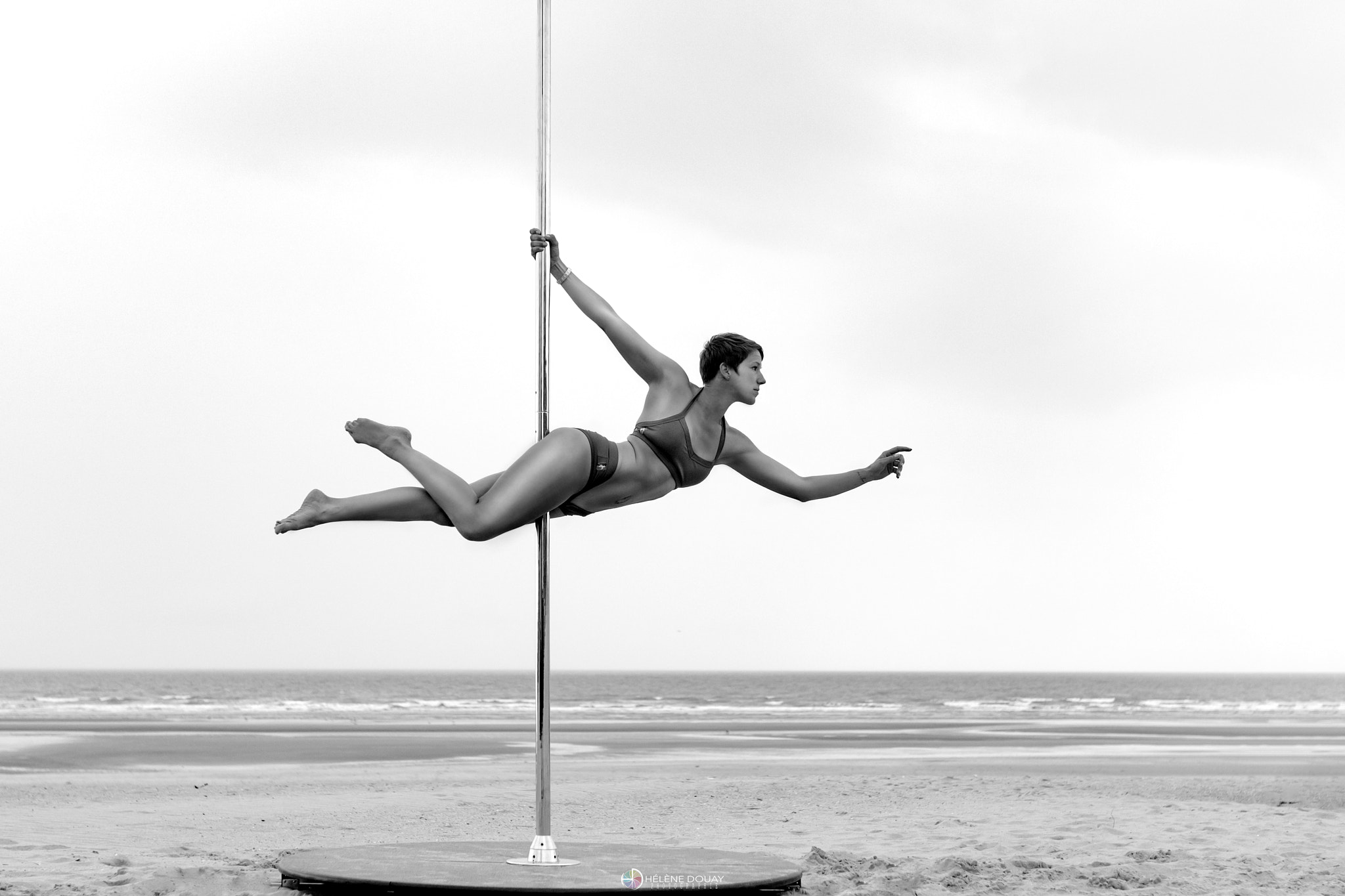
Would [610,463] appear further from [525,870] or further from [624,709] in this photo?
[624,709]

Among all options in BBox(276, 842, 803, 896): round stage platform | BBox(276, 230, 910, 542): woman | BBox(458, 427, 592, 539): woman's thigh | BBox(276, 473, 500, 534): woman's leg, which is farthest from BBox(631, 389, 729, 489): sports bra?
BBox(276, 842, 803, 896): round stage platform

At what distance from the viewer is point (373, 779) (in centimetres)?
1131

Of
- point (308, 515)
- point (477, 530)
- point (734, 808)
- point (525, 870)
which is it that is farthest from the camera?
point (734, 808)

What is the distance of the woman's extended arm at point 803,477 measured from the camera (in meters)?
5.36

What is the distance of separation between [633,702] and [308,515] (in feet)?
104

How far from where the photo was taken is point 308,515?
14.8 ft

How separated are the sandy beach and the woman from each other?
74.8 inches

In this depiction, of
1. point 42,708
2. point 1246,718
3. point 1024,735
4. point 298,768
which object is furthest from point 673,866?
point 42,708

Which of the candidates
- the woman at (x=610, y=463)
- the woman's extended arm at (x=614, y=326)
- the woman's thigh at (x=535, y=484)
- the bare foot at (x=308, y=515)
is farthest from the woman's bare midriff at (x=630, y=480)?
the bare foot at (x=308, y=515)

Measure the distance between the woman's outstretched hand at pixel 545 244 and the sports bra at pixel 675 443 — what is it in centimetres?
73

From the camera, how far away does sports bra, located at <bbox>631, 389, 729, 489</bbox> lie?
5047 millimetres

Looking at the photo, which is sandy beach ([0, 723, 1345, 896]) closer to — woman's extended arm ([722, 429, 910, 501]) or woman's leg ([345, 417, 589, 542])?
woman's extended arm ([722, 429, 910, 501])

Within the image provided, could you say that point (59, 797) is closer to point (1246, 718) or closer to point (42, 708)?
point (42, 708)

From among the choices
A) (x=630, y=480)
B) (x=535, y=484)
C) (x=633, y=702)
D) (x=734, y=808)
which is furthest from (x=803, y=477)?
(x=633, y=702)
